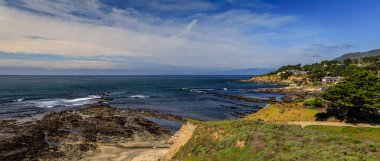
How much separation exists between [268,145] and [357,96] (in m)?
24.6

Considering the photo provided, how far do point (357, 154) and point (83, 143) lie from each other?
3166 centimetres

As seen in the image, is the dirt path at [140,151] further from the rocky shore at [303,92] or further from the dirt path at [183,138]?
the rocky shore at [303,92]

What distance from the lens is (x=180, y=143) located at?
31.5 meters

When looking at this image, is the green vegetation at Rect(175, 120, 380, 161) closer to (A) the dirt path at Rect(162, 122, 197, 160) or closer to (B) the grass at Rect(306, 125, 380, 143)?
(A) the dirt path at Rect(162, 122, 197, 160)

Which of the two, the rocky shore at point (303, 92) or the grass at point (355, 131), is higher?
the grass at point (355, 131)

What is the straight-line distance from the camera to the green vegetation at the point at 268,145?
679 inches

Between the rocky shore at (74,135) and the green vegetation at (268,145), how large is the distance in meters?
11.8

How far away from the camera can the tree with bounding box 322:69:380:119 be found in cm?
3934

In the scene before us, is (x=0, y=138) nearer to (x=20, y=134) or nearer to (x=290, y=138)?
(x=20, y=134)

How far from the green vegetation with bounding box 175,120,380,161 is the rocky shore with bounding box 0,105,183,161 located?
11844 millimetres

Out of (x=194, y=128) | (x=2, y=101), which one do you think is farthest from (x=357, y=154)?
(x=2, y=101)

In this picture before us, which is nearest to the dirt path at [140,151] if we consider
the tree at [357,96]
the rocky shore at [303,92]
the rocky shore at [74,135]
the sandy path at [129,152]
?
the sandy path at [129,152]

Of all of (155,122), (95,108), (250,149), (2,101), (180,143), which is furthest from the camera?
(2,101)

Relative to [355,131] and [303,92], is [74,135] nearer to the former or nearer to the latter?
[355,131]
